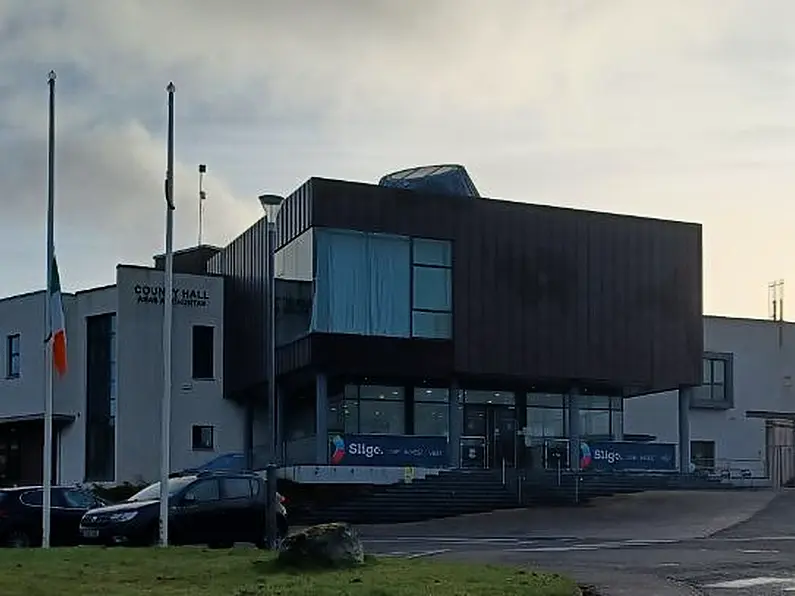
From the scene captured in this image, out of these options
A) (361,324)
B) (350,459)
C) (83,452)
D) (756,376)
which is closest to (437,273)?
(361,324)

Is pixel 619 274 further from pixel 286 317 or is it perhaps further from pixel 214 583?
pixel 214 583

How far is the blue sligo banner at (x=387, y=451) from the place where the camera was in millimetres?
42031

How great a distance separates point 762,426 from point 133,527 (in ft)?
153

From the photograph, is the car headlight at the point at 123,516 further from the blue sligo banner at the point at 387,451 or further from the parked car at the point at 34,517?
the blue sligo banner at the point at 387,451

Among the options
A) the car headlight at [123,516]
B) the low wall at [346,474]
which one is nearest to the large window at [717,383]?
the low wall at [346,474]

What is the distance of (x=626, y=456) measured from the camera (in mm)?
46500

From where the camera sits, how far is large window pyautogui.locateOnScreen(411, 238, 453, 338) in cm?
4444

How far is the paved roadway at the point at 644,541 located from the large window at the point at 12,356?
64.3 ft

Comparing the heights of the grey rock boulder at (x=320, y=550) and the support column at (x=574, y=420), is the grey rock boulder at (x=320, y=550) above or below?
below

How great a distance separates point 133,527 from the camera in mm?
23750

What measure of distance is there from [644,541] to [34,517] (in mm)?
12229

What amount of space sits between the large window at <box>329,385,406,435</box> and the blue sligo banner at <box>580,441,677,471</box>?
6169mm

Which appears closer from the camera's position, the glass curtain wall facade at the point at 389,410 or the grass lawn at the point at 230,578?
the grass lawn at the point at 230,578

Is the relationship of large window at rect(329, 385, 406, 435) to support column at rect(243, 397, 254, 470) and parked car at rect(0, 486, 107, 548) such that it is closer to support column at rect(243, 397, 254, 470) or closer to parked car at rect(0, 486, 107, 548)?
support column at rect(243, 397, 254, 470)
